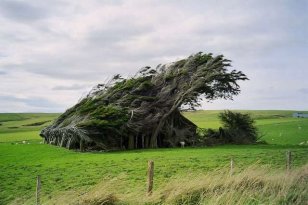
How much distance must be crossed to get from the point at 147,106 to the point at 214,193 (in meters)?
31.4

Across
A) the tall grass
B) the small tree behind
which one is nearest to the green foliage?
the small tree behind

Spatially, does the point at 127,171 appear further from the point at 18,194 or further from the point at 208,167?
the point at 18,194

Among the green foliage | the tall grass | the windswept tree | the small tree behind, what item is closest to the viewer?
the tall grass

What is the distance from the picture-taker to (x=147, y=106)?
1633 inches

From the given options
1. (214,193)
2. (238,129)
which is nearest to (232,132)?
(238,129)

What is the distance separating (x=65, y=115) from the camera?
44.9 meters

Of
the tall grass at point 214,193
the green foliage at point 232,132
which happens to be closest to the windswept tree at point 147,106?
the green foliage at point 232,132

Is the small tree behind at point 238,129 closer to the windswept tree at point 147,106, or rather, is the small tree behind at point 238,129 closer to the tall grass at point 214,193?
the windswept tree at point 147,106

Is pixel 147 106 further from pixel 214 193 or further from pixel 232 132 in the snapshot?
pixel 214 193

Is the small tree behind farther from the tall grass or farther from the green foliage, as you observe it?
the tall grass

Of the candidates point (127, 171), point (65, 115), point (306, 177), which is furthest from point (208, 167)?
point (65, 115)

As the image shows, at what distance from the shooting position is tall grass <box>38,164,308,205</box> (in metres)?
9.72

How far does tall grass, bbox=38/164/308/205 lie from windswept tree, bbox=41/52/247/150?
89.3ft

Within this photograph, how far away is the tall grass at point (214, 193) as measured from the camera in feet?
31.9
